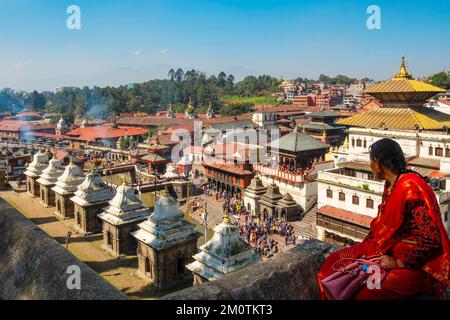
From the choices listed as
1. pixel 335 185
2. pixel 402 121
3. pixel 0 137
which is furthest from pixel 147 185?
pixel 0 137

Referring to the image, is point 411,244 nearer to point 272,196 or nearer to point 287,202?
point 287,202

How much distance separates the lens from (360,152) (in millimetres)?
32938

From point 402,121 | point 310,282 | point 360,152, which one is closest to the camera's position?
point 310,282

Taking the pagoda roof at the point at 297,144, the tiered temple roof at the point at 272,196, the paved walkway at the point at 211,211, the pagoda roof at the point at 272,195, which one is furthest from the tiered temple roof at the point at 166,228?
the pagoda roof at the point at 297,144

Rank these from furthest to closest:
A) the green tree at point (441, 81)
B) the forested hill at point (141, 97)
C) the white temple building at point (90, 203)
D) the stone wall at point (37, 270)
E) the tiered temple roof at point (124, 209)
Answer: the forested hill at point (141, 97), the green tree at point (441, 81), the white temple building at point (90, 203), the tiered temple roof at point (124, 209), the stone wall at point (37, 270)

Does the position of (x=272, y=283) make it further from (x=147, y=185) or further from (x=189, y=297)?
(x=147, y=185)

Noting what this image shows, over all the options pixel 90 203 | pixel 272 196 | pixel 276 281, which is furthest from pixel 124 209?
pixel 276 281

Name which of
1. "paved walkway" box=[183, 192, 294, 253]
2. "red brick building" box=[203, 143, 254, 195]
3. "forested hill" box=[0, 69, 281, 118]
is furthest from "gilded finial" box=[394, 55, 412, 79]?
"forested hill" box=[0, 69, 281, 118]

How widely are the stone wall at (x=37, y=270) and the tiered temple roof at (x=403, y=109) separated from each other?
29713mm

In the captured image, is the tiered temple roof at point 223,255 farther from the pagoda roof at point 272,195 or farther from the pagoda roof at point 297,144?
the pagoda roof at point 297,144

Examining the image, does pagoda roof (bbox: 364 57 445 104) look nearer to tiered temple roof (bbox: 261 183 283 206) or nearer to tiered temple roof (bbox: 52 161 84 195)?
tiered temple roof (bbox: 261 183 283 206)

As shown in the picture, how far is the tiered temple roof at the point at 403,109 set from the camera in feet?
100

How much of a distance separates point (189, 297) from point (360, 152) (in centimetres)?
3150

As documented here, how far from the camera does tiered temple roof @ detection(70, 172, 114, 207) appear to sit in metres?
23.8
